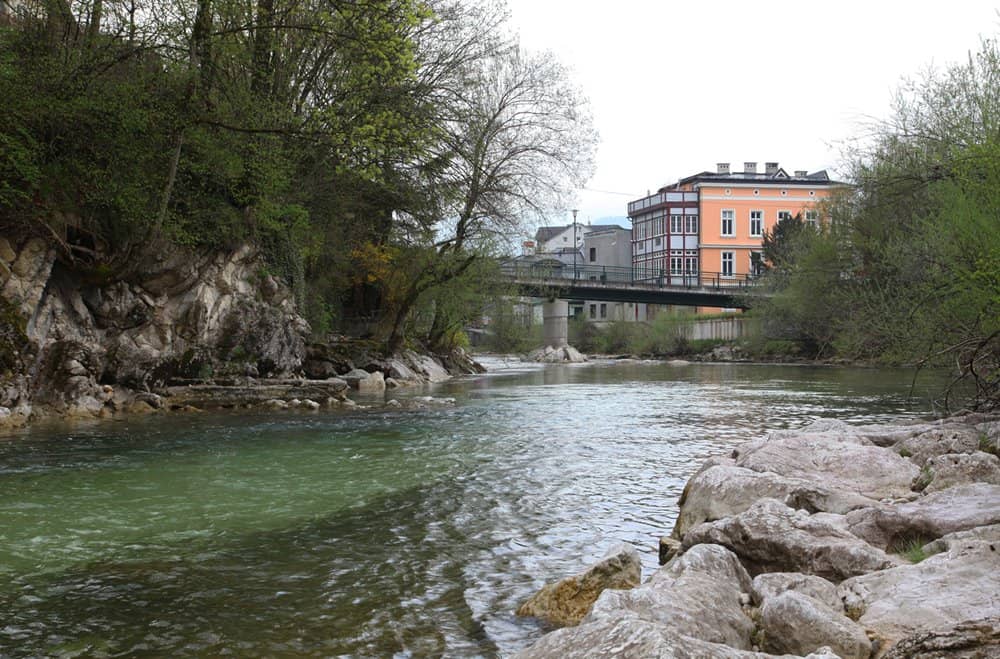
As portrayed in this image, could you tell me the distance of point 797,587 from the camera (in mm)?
5012

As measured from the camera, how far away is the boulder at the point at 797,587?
489 centimetres

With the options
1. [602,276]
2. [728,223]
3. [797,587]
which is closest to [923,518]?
[797,587]

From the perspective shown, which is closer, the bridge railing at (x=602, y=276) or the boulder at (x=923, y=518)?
the boulder at (x=923, y=518)

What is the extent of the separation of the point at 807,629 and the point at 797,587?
70cm

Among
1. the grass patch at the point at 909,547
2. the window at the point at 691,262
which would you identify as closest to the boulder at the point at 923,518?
the grass patch at the point at 909,547

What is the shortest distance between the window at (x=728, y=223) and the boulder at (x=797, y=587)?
3106 inches

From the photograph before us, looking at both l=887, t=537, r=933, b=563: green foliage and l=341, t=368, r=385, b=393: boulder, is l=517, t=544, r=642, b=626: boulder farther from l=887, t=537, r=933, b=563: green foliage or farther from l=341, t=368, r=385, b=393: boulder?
l=341, t=368, r=385, b=393: boulder

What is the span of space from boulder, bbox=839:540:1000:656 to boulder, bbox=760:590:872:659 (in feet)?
0.47

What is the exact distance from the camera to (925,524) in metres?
6.25

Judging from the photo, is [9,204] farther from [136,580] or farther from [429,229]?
[429,229]

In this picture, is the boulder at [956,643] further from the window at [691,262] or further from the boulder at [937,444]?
the window at [691,262]

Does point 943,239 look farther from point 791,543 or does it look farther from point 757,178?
point 757,178

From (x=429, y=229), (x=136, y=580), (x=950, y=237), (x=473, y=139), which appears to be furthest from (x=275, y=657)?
(x=429, y=229)

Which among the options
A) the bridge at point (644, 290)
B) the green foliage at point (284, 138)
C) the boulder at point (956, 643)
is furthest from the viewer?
the bridge at point (644, 290)
